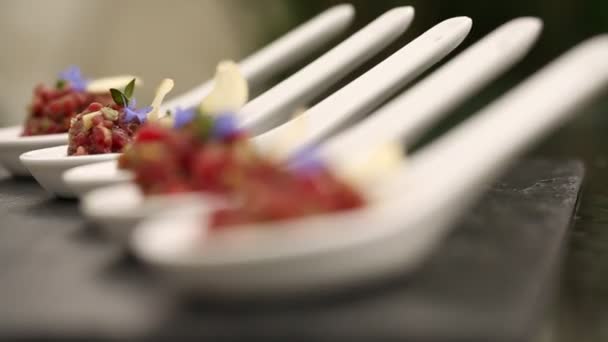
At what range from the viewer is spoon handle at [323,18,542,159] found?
1216 mm

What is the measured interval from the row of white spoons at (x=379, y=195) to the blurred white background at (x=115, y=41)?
2.86 meters

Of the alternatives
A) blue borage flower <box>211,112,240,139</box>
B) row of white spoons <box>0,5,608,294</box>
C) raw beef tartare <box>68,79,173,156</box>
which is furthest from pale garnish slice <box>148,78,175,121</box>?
blue borage flower <box>211,112,240,139</box>

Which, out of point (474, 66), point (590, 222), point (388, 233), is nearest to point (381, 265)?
point (388, 233)

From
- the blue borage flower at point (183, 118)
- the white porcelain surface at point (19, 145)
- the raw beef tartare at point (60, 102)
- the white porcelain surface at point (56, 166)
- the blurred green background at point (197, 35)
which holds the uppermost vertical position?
the blurred green background at point (197, 35)

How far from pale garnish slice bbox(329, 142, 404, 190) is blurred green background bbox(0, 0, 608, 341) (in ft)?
4.79

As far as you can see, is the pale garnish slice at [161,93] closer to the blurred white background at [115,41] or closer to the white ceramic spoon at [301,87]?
the white ceramic spoon at [301,87]

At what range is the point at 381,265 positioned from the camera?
3.11 feet

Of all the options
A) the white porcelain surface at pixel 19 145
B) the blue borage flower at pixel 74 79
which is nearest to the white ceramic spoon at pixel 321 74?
the white porcelain surface at pixel 19 145

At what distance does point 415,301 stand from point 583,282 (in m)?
0.42

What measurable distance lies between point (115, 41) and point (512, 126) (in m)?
3.55

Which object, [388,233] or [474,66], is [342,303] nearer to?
[388,233]

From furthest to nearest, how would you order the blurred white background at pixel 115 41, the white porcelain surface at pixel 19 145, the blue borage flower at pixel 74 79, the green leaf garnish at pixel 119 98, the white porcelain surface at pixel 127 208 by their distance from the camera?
the blurred white background at pixel 115 41 → the blue borage flower at pixel 74 79 → the white porcelain surface at pixel 19 145 → the green leaf garnish at pixel 119 98 → the white porcelain surface at pixel 127 208

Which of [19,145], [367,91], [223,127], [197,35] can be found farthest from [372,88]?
[197,35]

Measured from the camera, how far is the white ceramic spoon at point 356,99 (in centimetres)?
145
